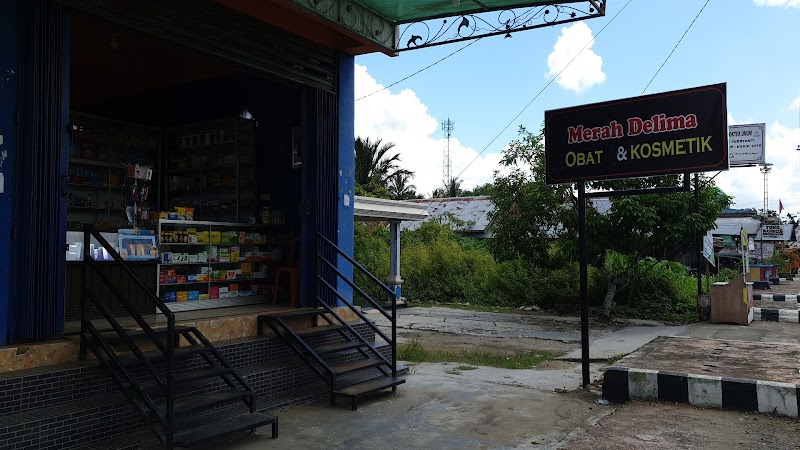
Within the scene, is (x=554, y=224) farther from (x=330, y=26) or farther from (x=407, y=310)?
(x=330, y=26)

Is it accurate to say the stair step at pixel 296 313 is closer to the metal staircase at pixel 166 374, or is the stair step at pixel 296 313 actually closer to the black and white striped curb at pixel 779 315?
the metal staircase at pixel 166 374

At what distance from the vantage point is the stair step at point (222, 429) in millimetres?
4453

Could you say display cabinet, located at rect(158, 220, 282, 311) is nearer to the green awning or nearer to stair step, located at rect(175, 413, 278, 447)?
stair step, located at rect(175, 413, 278, 447)

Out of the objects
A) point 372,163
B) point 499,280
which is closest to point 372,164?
point 372,163

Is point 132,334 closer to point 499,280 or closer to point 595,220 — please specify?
point 595,220

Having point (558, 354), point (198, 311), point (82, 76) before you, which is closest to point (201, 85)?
point (82, 76)

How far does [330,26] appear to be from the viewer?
688 centimetres

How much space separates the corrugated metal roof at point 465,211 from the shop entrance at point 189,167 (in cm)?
1729

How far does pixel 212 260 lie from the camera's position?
7516mm

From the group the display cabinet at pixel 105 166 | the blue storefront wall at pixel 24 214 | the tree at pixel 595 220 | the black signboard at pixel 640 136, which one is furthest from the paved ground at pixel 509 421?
the tree at pixel 595 220

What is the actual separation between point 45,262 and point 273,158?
163 inches

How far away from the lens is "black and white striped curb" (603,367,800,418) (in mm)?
5754

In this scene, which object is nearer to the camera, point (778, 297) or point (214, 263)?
point (214, 263)

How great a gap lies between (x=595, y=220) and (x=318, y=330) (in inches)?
352
